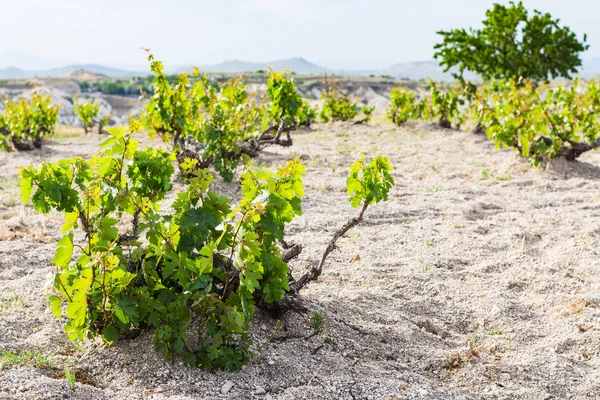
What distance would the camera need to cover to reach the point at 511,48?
1814 cm

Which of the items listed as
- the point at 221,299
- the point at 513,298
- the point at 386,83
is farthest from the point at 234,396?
the point at 386,83

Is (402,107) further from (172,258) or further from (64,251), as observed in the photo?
(64,251)

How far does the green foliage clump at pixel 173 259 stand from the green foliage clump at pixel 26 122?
26.9 feet

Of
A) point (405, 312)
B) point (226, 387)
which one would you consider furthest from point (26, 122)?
point (226, 387)

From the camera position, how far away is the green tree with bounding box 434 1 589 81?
58.4 feet

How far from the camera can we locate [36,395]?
246 cm

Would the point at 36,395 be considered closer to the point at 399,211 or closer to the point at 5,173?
the point at 399,211

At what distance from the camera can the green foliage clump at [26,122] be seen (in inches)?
395

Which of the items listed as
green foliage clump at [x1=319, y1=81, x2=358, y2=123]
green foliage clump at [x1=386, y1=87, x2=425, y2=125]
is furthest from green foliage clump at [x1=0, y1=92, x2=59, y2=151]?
green foliage clump at [x1=386, y1=87, x2=425, y2=125]

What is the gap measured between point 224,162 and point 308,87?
A: 96819 millimetres

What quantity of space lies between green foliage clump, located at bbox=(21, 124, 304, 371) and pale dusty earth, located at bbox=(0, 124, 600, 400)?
0.19 meters

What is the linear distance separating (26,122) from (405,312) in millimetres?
8817

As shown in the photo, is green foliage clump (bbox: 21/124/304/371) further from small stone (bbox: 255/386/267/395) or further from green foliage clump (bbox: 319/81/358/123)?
green foliage clump (bbox: 319/81/358/123)

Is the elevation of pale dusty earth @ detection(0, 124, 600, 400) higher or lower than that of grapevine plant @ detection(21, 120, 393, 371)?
lower
